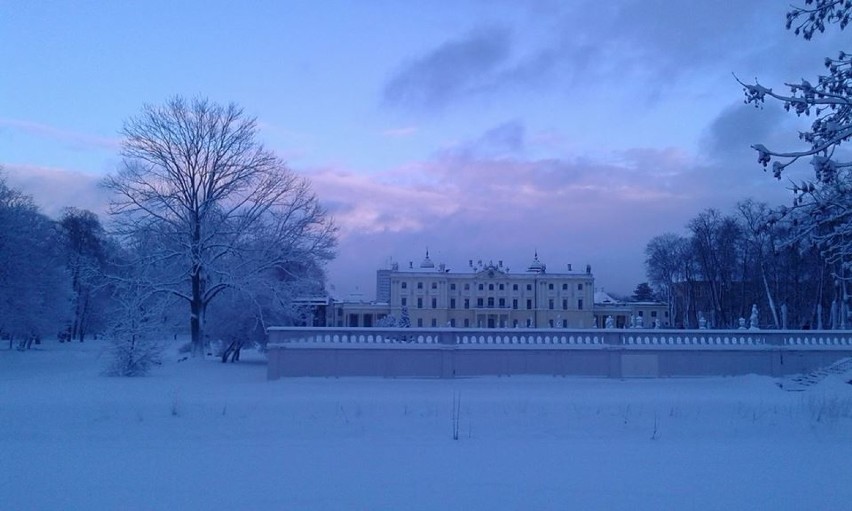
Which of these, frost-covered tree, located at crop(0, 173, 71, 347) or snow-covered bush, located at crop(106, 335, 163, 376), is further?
frost-covered tree, located at crop(0, 173, 71, 347)

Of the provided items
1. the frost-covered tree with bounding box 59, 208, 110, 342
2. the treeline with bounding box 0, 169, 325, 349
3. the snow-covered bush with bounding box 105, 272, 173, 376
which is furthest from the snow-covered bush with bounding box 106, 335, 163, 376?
the frost-covered tree with bounding box 59, 208, 110, 342

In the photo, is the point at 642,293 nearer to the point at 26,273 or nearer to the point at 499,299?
the point at 499,299

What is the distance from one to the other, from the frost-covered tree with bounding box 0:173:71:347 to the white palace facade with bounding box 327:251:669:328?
171 feet

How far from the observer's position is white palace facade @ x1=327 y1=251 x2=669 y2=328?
94.2 meters

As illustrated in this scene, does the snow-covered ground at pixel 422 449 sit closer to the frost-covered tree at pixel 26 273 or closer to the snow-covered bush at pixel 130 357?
the snow-covered bush at pixel 130 357

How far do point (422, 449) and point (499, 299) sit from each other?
278 feet

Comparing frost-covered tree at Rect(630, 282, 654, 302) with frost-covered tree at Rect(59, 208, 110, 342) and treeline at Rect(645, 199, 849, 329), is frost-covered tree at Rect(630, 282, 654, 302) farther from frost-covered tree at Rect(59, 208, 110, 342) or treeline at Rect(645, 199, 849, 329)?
frost-covered tree at Rect(59, 208, 110, 342)

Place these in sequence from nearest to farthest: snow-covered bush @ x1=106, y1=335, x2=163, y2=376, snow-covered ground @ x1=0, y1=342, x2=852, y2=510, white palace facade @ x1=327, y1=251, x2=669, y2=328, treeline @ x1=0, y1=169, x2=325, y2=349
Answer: snow-covered ground @ x1=0, y1=342, x2=852, y2=510, snow-covered bush @ x1=106, y1=335, x2=163, y2=376, treeline @ x1=0, y1=169, x2=325, y2=349, white palace facade @ x1=327, y1=251, x2=669, y2=328

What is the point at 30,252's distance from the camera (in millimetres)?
36812

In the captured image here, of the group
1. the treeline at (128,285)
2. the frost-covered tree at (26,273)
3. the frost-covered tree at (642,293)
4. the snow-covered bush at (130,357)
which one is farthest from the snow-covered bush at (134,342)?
the frost-covered tree at (642,293)

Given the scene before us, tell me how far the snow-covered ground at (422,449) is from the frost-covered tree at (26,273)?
1955 cm

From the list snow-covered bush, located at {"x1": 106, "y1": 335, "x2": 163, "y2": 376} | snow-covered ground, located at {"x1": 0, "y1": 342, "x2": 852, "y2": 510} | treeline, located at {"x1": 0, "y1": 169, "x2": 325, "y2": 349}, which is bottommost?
snow-covered ground, located at {"x1": 0, "y1": 342, "x2": 852, "y2": 510}

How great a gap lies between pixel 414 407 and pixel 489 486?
5.56 m

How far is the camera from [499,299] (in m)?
95.6
